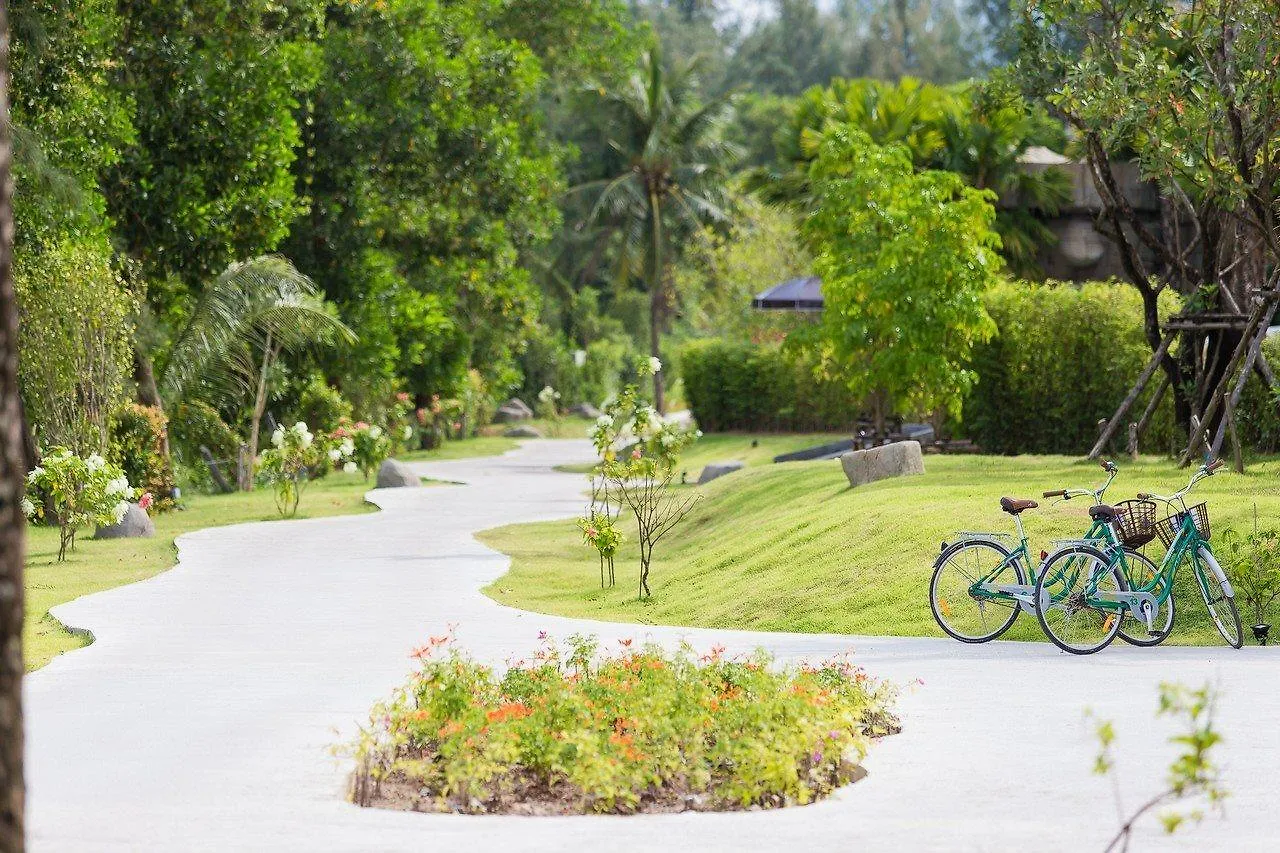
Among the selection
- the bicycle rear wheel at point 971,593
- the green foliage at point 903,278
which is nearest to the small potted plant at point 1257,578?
the bicycle rear wheel at point 971,593

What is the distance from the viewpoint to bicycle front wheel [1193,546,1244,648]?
1080 cm

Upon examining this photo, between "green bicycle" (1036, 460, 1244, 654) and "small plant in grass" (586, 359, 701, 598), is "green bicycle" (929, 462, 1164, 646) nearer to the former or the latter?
"green bicycle" (1036, 460, 1244, 654)

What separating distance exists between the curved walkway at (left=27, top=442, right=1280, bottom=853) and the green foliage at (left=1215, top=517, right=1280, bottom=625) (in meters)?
0.96

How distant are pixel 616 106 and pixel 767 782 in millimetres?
42959

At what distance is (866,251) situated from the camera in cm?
2373

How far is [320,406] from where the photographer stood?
3259 cm

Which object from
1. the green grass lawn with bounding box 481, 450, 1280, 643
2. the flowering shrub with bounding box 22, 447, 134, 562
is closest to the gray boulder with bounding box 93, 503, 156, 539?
the flowering shrub with bounding box 22, 447, 134, 562

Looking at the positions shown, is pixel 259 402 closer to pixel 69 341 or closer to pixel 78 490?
pixel 69 341

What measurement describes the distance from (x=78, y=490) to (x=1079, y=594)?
38.8 ft

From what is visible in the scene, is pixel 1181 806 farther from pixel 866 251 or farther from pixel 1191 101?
pixel 866 251

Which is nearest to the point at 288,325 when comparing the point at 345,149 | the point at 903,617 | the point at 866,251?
the point at 345,149

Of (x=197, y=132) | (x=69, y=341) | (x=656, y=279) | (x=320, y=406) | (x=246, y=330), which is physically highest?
(x=197, y=132)

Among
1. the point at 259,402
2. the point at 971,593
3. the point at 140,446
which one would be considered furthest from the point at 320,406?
the point at 971,593

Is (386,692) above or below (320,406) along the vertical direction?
below
